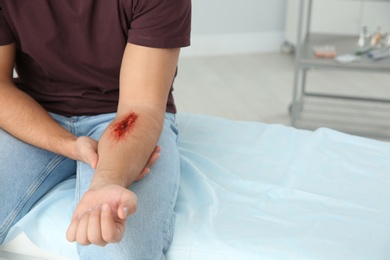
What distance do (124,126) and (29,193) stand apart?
26 centimetres

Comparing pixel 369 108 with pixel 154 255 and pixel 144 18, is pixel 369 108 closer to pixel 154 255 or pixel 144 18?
pixel 144 18

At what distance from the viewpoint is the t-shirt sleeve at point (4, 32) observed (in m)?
1.45

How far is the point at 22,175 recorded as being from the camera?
1.37m

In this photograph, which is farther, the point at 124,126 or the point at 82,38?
the point at 82,38

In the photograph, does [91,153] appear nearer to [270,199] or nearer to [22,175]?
[22,175]

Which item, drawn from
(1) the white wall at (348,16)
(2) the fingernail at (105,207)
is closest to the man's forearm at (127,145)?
(2) the fingernail at (105,207)

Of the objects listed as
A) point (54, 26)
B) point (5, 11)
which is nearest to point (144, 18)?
point (54, 26)

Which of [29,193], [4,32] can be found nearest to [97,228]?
[29,193]

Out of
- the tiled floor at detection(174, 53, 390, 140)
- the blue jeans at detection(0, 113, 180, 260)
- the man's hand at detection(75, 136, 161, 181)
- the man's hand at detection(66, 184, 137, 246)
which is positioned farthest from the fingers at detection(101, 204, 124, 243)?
the tiled floor at detection(174, 53, 390, 140)

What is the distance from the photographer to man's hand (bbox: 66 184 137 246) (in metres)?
1.05

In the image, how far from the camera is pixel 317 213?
137cm

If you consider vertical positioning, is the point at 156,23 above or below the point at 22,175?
above

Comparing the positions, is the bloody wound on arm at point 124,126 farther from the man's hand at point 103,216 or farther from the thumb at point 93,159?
the man's hand at point 103,216

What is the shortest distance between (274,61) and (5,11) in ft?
7.26
